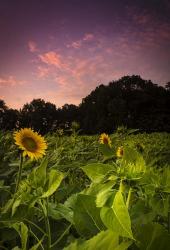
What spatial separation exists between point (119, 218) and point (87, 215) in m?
0.18

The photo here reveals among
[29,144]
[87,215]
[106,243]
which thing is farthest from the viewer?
[29,144]

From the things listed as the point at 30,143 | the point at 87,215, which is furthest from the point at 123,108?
the point at 87,215

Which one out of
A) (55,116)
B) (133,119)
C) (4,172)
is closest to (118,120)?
(133,119)

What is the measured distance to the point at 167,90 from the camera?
175 feet

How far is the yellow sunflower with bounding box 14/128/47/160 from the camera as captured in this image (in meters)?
1.66

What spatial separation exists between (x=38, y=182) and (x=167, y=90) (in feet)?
178

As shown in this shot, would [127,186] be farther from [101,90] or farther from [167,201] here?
[101,90]

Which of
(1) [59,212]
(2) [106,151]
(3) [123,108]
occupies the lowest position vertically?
(1) [59,212]

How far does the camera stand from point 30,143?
174 cm

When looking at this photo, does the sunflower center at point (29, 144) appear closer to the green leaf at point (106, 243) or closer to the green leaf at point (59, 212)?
the green leaf at point (59, 212)

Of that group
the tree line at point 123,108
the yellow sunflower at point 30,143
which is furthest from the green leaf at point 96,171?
the tree line at point 123,108

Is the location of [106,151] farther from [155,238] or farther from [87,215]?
[155,238]

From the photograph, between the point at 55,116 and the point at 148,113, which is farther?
the point at 148,113

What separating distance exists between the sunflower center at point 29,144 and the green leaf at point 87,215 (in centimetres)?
106
